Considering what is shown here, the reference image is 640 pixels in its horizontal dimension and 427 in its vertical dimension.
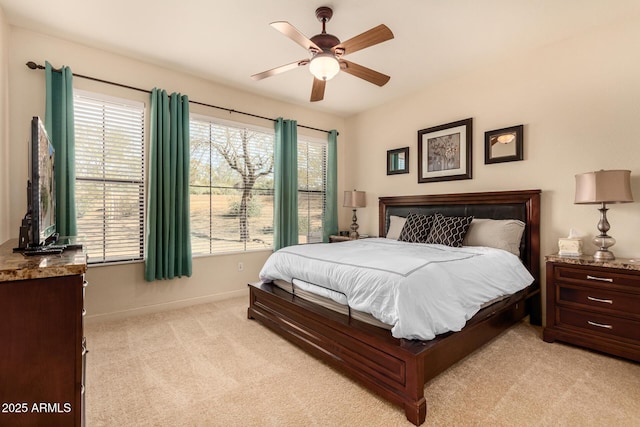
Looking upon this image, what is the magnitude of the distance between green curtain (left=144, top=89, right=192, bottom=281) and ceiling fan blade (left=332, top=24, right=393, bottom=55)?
2108mm

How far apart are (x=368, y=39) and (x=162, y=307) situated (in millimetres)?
3494

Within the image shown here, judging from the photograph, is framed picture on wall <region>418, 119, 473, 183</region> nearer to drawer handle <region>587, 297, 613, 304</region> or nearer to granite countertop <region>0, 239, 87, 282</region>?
drawer handle <region>587, 297, 613, 304</region>

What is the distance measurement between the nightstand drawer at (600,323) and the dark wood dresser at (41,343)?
11.3 feet

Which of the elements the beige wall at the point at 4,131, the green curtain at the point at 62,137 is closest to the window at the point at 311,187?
the green curtain at the point at 62,137

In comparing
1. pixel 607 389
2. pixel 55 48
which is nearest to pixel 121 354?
pixel 55 48

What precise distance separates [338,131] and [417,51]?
2.34 metres

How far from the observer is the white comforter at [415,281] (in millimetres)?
1896

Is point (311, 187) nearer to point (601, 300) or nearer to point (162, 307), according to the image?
point (162, 307)

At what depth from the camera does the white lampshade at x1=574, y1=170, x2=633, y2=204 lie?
246cm

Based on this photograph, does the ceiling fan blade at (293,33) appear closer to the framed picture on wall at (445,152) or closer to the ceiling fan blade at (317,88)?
the ceiling fan blade at (317,88)

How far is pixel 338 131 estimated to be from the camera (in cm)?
544

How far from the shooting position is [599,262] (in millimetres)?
2492

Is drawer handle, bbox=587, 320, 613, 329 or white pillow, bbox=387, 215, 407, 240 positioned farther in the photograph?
white pillow, bbox=387, 215, 407, 240

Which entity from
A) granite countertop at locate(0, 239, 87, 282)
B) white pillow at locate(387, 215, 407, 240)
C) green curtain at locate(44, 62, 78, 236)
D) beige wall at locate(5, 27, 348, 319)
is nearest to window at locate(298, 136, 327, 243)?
beige wall at locate(5, 27, 348, 319)
